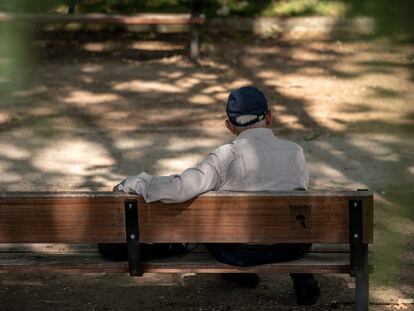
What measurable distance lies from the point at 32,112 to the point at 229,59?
3014 mm

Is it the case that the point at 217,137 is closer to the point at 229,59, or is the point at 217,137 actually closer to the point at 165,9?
the point at 229,59

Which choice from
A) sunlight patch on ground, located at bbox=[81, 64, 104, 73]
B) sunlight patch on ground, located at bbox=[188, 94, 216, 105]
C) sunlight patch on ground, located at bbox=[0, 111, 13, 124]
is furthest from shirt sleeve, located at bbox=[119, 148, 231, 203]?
sunlight patch on ground, located at bbox=[81, 64, 104, 73]

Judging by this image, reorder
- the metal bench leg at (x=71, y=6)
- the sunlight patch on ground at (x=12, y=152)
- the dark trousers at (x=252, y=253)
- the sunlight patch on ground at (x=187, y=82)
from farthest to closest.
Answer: the metal bench leg at (x=71, y=6), the sunlight patch on ground at (x=187, y=82), the sunlight patch on ground at (x=12, y=152), the dark trousers at (x=252, y=253)

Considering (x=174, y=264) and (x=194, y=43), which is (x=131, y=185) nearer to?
(x=174, y=264)

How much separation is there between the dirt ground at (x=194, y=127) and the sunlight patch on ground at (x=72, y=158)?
0.02 meters

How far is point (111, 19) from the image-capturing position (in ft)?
36.8

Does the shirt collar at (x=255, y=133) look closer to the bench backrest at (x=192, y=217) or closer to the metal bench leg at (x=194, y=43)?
the bench backrest at (x=192, y=217)

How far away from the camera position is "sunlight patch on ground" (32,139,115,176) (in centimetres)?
762

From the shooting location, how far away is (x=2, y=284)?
5297 mm

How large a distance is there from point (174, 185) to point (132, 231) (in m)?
0.31

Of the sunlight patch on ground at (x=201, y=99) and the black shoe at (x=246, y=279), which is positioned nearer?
the black shoe at (x=246, y=279)

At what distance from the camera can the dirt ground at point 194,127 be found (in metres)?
5.16

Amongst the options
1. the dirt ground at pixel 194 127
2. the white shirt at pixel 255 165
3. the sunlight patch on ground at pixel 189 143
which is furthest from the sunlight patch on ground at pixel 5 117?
the white shirt at pixel 255 165

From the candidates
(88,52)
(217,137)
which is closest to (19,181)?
(217,137)
